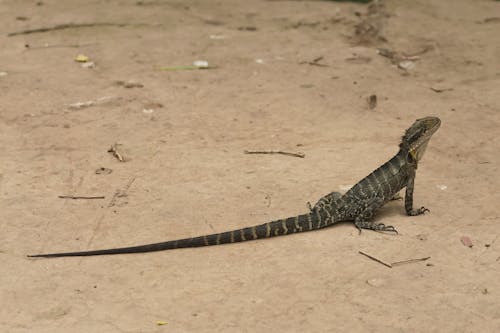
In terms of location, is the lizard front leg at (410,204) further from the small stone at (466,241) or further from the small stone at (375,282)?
the small stone at (375,282)

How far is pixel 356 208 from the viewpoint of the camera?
5512 mm

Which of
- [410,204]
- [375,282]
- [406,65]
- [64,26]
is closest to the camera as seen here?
[375,282]

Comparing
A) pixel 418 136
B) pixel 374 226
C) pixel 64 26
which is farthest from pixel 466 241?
pixel 64 26

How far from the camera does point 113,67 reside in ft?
28.0

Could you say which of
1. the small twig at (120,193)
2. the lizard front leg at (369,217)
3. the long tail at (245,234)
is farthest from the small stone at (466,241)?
the small twig at (120,193)

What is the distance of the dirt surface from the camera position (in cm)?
450

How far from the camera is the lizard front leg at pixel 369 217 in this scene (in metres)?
5.41

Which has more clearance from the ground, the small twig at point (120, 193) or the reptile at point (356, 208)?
the reptile at point (356, 208)

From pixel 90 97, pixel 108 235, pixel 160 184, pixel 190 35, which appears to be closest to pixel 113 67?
pixel 90 97

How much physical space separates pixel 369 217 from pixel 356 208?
0.14 m

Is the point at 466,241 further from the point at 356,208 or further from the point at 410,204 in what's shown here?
the point at 356,208

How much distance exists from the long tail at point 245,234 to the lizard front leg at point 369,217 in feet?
0.73

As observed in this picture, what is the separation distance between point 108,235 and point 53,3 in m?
6.20

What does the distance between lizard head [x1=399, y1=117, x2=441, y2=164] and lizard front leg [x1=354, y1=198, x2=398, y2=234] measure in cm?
46
